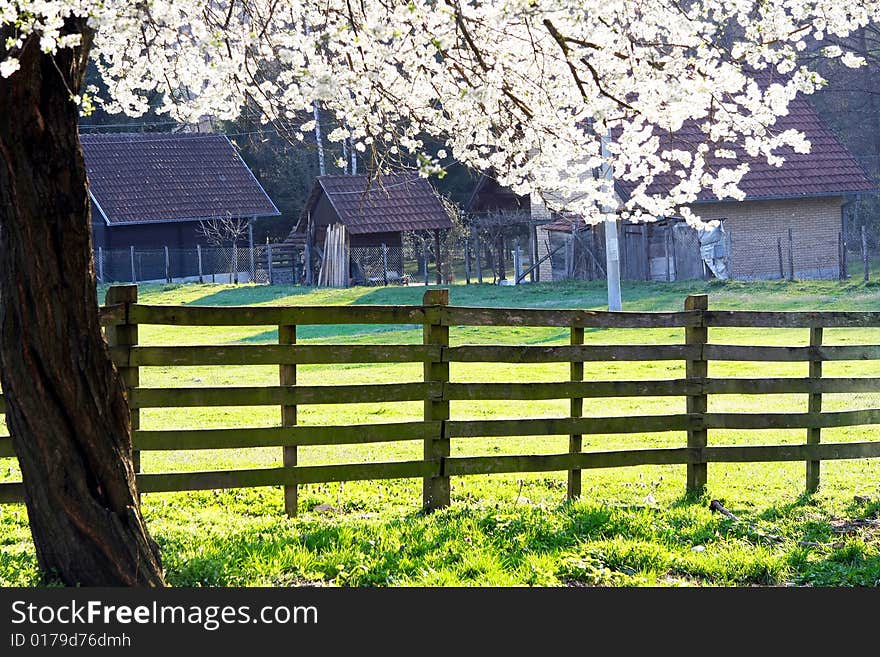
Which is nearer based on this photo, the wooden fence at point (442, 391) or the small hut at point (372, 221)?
the wooden fence at point (442, 391)

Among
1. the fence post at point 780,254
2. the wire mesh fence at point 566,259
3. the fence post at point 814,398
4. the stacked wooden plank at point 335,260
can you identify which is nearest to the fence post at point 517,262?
the wire mesh fence at point 566,259

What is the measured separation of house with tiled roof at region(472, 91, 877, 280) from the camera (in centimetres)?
3356

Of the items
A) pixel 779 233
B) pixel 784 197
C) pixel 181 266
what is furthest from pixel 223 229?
pixel 784 197

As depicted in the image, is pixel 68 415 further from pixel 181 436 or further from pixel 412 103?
pixel 412 103

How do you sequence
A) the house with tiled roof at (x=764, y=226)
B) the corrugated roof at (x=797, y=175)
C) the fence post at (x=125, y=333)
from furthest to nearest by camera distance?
the corrugated roof at (x=797, y=175) → the house with tiled roof at (x=764, y=226) → the fence post at (x=125, y=333)

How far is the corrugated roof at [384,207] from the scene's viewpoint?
39.0 metres

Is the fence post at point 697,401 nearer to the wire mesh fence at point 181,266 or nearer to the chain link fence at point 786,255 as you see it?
the chain link fence at point 786,255

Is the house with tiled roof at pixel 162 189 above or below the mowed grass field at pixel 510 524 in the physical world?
above

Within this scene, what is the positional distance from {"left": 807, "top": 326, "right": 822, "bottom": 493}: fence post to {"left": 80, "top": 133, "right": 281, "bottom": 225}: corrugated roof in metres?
35.1

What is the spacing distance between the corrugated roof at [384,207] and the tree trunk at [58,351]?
3323 cm

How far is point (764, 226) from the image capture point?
35.2 m

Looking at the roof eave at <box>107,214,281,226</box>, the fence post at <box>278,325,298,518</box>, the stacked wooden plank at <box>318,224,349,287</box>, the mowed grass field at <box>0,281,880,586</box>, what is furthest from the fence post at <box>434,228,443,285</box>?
the fence post at <box>278,325,298,518</box>

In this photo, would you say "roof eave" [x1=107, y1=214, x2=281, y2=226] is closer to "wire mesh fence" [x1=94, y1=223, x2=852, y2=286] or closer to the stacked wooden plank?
"wire mesh fence" [x1=94, y1=223, x2=852, y2=286]

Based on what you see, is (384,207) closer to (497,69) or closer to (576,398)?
(576,398)
